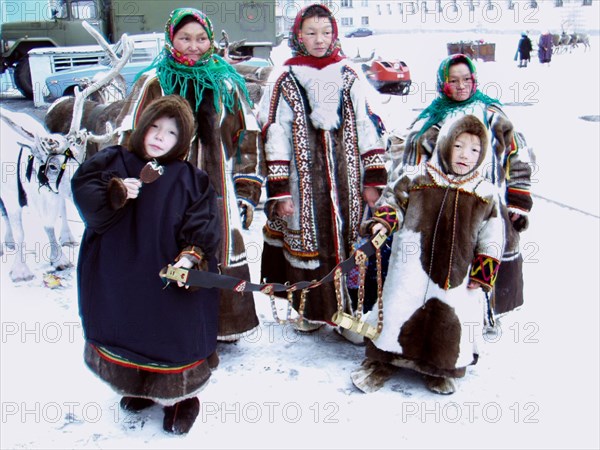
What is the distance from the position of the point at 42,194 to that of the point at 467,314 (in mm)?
2801

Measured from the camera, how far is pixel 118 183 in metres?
2.07

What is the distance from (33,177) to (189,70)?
1.74 m

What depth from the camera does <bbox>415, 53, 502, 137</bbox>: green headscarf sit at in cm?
288

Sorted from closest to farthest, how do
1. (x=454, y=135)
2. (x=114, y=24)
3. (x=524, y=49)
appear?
(x=454, y=135)
(x=114, y=24)
(x=524, y=49)

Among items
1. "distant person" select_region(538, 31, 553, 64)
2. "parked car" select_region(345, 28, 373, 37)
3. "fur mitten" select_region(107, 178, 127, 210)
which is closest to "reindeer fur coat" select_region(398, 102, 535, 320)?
"fur mitten" select_region(107, 178, 127, 210)

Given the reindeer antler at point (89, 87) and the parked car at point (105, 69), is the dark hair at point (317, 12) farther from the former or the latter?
the parked car at point (105, 69)

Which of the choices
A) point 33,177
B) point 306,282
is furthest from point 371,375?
point 33,177

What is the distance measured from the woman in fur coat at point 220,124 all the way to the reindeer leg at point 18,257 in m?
1.54

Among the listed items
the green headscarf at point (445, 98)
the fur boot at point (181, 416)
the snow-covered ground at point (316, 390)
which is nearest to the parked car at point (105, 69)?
the snow-covered ground at point (316, 390)

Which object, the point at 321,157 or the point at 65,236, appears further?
the point at 65,236

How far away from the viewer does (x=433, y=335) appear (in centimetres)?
270

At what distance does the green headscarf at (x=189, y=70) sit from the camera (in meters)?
2.66

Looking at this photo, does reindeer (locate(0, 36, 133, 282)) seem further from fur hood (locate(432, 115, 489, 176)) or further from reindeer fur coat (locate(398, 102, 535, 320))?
fur hood (locate(432, 115, 489, 176))

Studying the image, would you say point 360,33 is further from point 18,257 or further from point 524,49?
point 18,257
